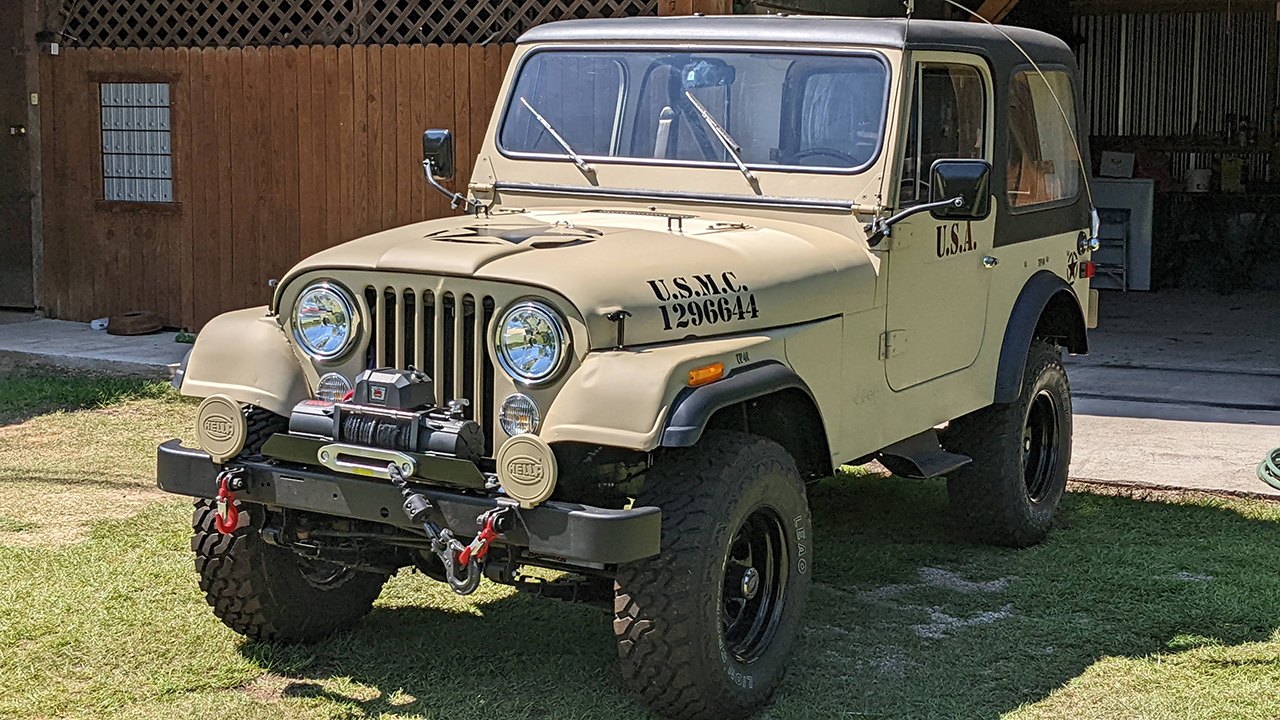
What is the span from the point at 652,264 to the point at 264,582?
1.53 m

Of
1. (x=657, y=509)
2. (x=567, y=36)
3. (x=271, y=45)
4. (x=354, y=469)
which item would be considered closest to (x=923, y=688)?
(x=657, y=509)

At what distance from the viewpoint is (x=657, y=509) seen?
381cm

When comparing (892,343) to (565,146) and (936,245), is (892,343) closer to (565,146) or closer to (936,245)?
(936,245)

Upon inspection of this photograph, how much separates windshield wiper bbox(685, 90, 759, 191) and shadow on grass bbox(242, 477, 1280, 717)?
4.96 ft

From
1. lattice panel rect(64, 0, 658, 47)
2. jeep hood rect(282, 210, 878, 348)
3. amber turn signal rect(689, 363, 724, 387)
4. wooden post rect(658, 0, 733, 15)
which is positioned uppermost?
lattice panel rect(64, 0, 658, 47)

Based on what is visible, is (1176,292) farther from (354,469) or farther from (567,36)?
(354,469)

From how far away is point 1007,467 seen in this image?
5.91m

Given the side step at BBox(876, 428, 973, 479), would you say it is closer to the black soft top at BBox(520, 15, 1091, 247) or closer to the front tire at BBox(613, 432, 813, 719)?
the black soft top at BBox(520, 15, 1091, 247)

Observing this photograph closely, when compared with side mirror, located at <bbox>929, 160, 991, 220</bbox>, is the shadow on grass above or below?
below

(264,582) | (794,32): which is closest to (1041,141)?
(794,32)

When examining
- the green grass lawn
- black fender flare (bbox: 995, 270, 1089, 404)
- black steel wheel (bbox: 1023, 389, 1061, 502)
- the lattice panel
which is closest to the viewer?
the green grass lawn

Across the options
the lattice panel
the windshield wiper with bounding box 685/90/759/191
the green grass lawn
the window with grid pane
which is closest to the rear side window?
the windshield wiper with bounding box 685/90/759/191

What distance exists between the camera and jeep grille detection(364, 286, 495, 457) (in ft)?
A: 13.3

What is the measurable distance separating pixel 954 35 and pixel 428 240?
86.1 inches
